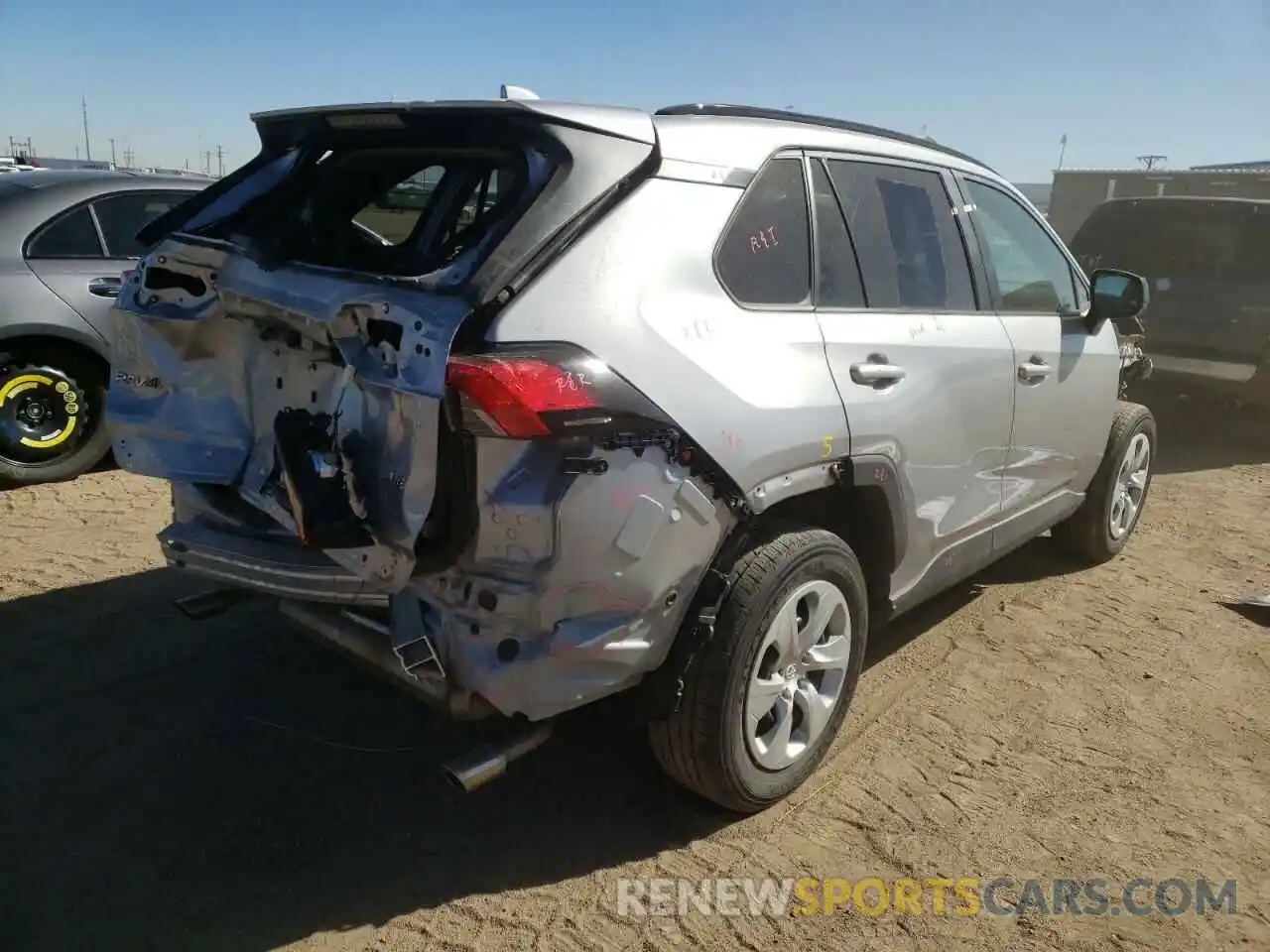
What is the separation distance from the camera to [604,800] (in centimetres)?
299

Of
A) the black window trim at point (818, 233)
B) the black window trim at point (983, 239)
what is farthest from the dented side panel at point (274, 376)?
the black window trim at point (983, 239)

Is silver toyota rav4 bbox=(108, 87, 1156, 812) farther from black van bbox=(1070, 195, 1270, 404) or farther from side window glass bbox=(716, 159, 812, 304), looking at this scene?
black van bbox=(1070, 195, 1270, 404)

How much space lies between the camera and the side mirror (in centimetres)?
443

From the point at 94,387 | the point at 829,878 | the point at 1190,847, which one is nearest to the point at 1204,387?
the point at 1190,847

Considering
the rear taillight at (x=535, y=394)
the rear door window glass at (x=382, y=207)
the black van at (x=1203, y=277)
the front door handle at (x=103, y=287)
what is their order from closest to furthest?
the rear taillight at (x=535, y=394) → the rear door window glass at (x=382, y=207) → the front door handle at (x=103, y=287) → the black van at (x=1203, y=277)

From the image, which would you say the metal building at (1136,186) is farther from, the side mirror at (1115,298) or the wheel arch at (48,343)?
the wheel arch at (48,343)

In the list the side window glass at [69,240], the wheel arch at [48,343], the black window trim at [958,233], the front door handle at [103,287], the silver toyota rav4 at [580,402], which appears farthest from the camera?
the front door handle at [103,287]

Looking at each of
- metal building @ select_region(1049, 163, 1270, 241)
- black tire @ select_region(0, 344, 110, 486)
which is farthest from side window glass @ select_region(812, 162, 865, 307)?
metal building @ select_region(1049, 163, 1270, 241)

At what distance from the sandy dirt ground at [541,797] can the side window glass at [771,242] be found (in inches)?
61.6

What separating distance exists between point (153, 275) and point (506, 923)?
2.22 m

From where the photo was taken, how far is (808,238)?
296 centimetres

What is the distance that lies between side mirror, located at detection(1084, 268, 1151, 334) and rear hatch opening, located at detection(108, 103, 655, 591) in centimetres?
286

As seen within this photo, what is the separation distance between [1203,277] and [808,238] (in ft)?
22.0

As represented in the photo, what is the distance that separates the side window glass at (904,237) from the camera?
3.20 m
